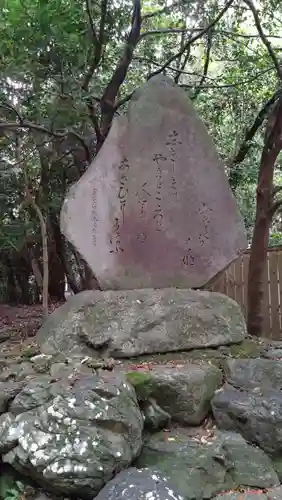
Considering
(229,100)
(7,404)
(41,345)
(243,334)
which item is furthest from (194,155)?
(229,100)

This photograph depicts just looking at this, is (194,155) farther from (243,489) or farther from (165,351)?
(243,489)

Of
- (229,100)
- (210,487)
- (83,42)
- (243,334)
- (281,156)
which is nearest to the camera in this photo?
(210,487)

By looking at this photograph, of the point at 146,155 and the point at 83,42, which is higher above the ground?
the point at 83,42

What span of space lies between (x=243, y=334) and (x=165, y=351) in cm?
85

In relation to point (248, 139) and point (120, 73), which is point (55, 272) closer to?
point (248, 139)

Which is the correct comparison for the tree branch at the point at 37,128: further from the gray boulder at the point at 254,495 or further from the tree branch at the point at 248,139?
the gray boulder at the point at 254,495

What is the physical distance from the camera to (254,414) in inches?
135

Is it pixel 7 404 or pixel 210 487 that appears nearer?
pixel 210 487

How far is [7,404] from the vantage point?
3270 millimetres

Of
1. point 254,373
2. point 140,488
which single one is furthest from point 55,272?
point 140,488

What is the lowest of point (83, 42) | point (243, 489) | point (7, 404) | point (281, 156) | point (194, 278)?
point (243, 489)

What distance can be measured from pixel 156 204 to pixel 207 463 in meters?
2.39

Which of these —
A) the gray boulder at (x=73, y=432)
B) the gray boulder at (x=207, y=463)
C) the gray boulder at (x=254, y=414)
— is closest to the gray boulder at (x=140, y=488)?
the gray boulder at (x=73, y=432)

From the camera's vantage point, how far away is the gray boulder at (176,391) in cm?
351
